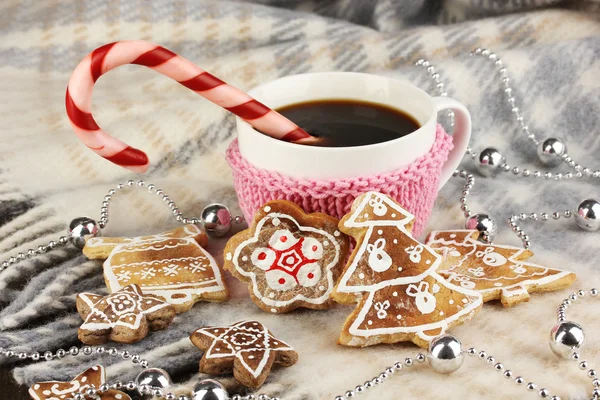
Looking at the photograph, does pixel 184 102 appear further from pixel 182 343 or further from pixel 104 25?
pixel 182 343

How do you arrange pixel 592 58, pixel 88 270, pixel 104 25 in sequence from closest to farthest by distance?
pixel 88 270 → pixel 592 58 → pixel 104 25

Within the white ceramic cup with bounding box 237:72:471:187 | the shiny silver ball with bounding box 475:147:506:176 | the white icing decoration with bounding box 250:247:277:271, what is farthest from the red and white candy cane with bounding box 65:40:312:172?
the shiny silver ball with bounding box 475:147:506:176

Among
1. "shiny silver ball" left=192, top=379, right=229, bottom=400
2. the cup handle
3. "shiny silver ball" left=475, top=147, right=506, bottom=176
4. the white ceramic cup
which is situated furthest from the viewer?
"shiny silver ball" left=475, top=147, right=506, bottom=176

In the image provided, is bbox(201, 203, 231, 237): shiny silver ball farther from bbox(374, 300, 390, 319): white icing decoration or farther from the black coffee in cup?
bbox(374, 300, 390, 319): white icing decoration

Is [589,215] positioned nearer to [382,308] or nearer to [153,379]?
[382,308]

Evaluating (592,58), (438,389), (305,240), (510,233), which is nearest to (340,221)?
(305,240)

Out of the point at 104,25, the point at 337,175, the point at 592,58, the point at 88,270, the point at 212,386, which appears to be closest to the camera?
the point at 212,386

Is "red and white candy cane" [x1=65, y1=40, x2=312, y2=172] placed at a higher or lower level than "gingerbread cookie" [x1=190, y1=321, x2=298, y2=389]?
higher

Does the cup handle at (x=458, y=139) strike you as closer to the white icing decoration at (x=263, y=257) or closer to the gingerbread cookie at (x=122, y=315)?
the white icing decoration at (x=263, y=257)
